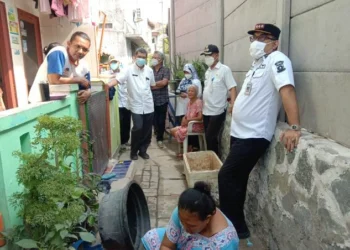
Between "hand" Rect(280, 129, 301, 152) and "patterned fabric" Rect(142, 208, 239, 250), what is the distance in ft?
2.35

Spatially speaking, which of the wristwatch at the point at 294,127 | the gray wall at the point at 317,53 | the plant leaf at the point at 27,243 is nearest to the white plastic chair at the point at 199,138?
the gray wall at the point at 317,53

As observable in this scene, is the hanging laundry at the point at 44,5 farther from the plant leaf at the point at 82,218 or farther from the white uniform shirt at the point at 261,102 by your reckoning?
the plant leaf at the point at 82,218

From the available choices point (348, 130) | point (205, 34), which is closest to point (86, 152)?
point (348, 130)

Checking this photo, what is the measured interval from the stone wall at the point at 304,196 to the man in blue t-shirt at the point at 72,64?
1.86 m

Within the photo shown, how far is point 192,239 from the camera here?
1.77m

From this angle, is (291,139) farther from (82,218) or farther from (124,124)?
(124,124)

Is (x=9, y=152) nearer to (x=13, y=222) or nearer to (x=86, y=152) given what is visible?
(x=13, y=222)

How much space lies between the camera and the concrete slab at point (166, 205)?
3215mm

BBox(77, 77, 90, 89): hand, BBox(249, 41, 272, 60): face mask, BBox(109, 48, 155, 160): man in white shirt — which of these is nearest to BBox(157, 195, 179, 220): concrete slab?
BBox(109, 48, 155, 160): man in white shirt

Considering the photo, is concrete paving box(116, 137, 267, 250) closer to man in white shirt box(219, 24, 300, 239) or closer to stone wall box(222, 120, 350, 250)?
stone wall box(222, 120, 350, 250)

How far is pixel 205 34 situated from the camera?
6332mm

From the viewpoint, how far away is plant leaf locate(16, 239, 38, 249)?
159cm

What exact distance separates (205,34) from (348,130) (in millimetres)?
5036

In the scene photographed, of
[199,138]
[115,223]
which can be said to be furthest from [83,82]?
[199,138]
